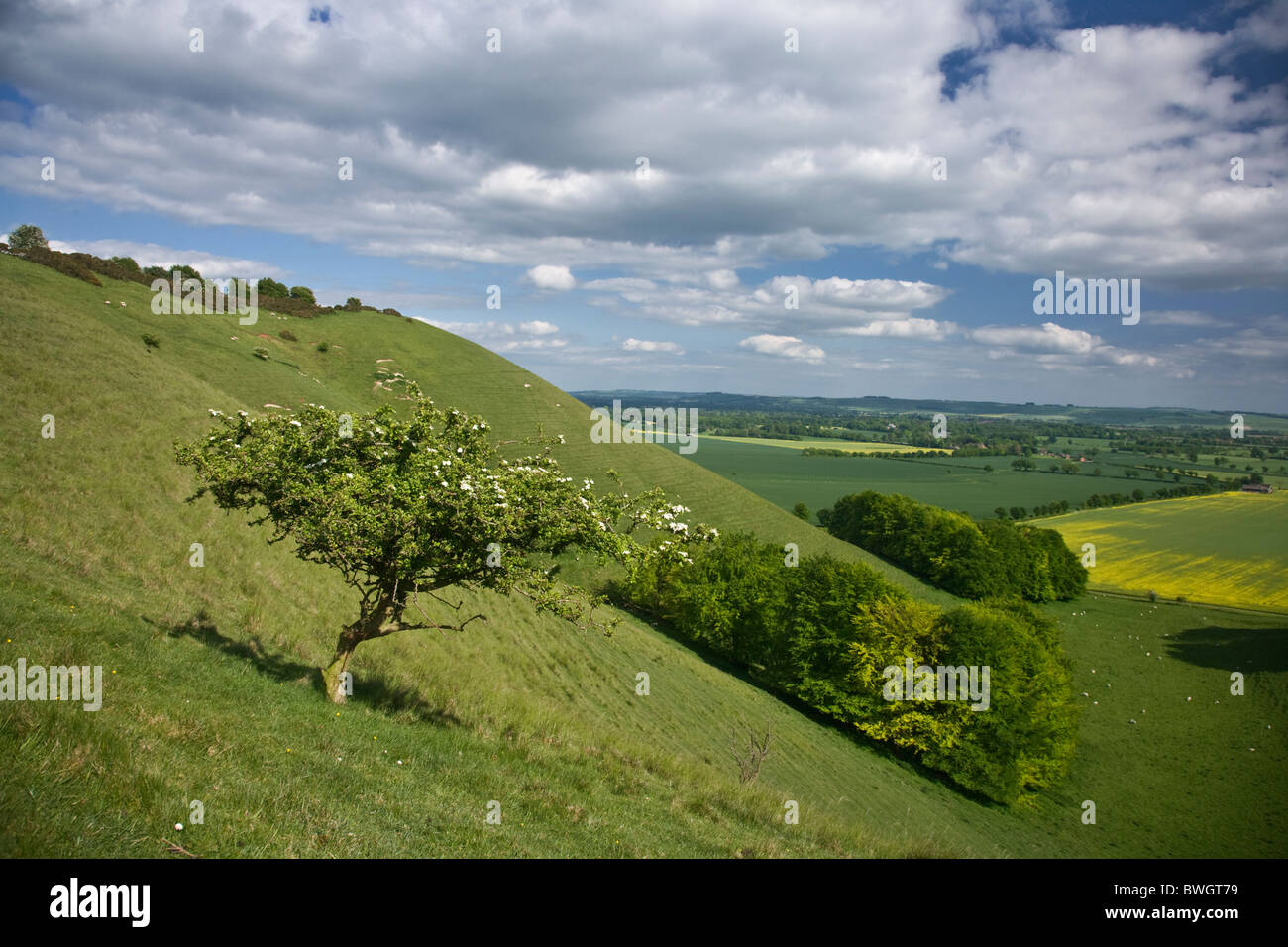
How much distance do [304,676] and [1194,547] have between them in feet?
410

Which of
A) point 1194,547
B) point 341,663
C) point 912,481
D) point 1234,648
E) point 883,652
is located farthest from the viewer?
point 912,481

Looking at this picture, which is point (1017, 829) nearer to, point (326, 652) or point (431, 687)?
point (431, 687)

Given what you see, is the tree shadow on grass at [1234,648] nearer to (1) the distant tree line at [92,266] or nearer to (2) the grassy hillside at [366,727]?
(2) the grassy hillside at [366,727]

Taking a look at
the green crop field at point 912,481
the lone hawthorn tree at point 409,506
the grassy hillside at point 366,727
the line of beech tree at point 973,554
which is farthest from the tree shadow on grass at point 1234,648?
the lone hawthorn tree at point 409,506

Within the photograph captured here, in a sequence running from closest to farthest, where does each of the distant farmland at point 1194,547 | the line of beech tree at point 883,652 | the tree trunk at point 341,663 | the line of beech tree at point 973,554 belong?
the tree trunk at point 341,663
the line of beech tree at point 883,652
the distant farmland at point 1194,547
the line of beech tree at point 973,554

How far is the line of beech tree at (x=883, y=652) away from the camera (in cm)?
3653

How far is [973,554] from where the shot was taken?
267 ft

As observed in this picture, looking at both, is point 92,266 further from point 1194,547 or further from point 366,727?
point 1194,547

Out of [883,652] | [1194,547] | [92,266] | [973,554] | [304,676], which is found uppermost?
[92,266]

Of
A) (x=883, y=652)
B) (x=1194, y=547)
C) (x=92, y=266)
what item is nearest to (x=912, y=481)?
(x=1194, y=547)

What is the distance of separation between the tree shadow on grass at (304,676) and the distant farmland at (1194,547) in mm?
94293

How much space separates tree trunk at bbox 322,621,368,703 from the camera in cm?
1363

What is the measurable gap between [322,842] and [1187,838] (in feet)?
139
